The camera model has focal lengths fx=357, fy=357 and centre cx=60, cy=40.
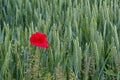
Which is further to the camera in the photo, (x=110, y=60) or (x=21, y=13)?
(x=21, y=13)

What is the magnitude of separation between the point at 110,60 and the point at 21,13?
76 cm

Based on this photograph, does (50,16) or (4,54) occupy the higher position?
(50,16)

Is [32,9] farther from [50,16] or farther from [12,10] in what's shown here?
[50,16]

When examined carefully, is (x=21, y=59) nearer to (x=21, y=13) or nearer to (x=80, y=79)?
(x=80, y=79)

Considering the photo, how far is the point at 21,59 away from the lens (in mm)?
1408

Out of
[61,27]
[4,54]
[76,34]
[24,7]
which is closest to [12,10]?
[24,7]

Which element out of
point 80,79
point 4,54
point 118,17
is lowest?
point 80,79

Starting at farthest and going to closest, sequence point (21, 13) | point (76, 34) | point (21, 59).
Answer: point (21, 13) → point (76, 34) → point (21, 59)

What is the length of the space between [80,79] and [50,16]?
1.95 ft

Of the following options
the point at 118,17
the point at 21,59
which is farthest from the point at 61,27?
the point at 21,59

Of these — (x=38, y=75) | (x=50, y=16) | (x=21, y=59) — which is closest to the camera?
(x=38, y=75)

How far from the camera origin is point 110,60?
1493 mm

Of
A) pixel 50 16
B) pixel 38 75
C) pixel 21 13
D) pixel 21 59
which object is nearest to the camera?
pixel 38 75

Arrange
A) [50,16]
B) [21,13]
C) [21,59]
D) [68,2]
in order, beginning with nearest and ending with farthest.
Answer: [21,59] → [50,16] → [21,13] → [68,2]
